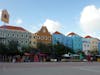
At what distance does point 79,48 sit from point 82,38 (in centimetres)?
794

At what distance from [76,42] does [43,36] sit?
61.3ft

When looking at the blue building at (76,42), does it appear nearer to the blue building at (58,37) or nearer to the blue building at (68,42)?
the blue building at (68,42)

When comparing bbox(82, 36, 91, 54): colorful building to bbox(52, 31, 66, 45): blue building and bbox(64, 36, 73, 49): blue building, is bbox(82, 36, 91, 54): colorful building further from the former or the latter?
bbox(52, 31, 66, 45): blue building

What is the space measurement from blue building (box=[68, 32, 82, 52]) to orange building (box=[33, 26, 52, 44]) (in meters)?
12.6

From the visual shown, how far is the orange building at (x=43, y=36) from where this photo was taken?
11627 centimetres

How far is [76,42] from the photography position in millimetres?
127875

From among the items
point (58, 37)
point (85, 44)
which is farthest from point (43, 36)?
point (85, 44)

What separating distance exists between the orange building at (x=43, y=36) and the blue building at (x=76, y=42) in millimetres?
12586

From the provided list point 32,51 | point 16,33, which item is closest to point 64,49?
point 32,51

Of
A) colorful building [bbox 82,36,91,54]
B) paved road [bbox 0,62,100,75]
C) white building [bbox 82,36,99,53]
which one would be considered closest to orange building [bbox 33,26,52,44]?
colorful building [bbox 82,36,91,54]

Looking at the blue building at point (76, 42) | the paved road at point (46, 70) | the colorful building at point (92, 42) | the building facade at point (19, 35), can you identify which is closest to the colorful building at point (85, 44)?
the colorful building at point (92, 42)

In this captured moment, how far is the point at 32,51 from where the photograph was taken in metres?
97.5

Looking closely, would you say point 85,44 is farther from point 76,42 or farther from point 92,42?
point 76,42

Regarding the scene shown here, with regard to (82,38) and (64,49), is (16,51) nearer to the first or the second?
(64,49)
